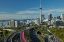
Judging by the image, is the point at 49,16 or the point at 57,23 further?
the point at 49,16

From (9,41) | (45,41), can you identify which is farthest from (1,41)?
(45,41)

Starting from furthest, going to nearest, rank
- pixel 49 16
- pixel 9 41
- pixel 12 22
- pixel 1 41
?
pixel 49 16, pixel 12 22, pixel 9 41, pixel 1 41

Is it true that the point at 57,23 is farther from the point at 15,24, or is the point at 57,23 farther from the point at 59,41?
the point at 59,41

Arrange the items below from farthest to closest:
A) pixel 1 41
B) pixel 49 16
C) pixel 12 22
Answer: pixel 49 16
pixel 12 22
pixel 1 41

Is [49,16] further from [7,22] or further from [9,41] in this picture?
[9,41]

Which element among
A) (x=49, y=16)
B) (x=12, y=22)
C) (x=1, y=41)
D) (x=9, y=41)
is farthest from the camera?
(x=49, y=16)

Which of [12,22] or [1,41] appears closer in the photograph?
[1,41]

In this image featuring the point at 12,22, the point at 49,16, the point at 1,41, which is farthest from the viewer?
the point at 49,16

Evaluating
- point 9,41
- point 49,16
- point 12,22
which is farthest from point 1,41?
point 49,16

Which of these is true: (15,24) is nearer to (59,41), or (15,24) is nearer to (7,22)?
(7,22)
